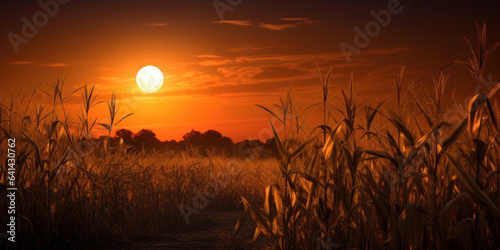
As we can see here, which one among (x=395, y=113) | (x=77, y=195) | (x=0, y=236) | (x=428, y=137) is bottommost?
(x=0, y=236)

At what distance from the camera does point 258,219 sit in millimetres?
3564

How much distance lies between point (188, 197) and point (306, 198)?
3.54 meters

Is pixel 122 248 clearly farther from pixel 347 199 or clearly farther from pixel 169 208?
pixel 347 199

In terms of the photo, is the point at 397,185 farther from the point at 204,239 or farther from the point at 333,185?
the point at 204,239

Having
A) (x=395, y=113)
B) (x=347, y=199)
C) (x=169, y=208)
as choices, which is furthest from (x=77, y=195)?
(x=395, y=113)

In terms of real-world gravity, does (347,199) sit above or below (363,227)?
above

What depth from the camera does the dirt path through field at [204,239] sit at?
5.09 m

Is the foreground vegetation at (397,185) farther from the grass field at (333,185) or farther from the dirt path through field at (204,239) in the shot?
the dirt path through field at (204,239)

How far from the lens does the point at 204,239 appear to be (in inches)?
218

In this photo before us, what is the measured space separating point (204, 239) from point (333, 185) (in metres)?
2.83

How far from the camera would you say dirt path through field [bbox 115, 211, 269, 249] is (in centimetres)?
509

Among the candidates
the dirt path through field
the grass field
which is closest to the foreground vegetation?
the grass field

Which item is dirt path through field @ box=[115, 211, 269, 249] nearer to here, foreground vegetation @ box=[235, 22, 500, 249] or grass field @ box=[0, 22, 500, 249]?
grass field @ box=[0, 22, 500, 249]

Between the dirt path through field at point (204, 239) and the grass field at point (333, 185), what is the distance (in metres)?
0.21
